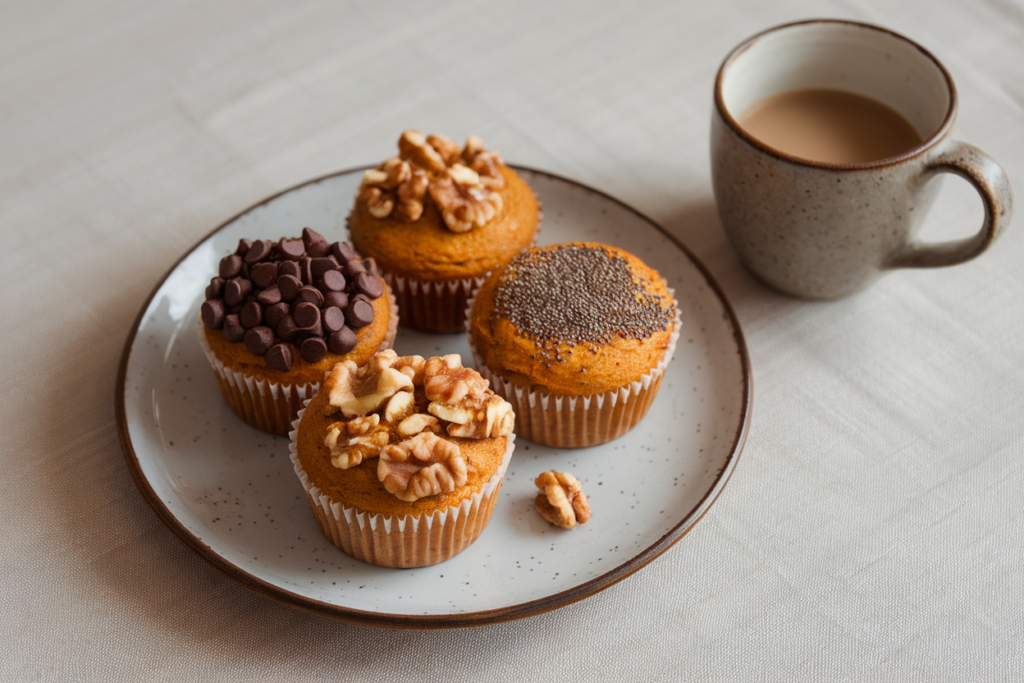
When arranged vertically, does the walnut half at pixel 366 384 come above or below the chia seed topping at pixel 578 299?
below

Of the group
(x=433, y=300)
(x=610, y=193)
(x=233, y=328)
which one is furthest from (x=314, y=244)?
(x=610, y=193)

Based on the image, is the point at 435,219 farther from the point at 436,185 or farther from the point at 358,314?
the point at 358,314

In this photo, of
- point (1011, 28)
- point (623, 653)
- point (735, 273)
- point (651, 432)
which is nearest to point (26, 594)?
point (623, 653)

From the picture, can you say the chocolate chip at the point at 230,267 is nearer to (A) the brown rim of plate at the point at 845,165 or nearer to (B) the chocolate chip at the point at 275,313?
(B) the chocolate chip at the point at 275,313

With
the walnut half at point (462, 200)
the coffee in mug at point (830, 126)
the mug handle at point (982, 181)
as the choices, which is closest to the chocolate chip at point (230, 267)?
the walnut half at point (462, 200)

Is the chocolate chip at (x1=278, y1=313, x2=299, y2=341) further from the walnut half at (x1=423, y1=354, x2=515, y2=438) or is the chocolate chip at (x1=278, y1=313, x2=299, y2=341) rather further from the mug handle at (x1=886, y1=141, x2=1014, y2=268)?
the mug handle at (x1=886, y1=141, x2=1014, y2=268)

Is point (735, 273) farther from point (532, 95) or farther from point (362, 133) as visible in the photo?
point (362, 133)
